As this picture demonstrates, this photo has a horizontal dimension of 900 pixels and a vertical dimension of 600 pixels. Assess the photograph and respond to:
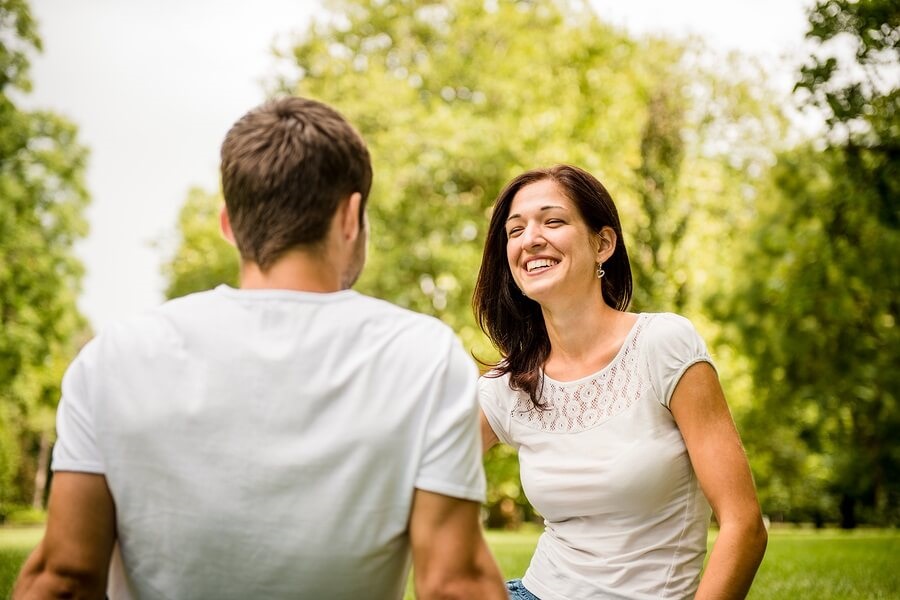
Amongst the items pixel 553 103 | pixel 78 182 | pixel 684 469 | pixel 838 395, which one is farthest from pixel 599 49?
pixel 684 469

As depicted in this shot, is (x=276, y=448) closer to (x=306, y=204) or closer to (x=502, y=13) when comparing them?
(x=306, y=204)

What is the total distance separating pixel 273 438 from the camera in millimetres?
1654

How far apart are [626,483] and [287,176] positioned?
152 centimetres

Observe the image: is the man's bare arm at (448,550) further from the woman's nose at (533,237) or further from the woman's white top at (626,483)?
the woman's nose at (533,237)

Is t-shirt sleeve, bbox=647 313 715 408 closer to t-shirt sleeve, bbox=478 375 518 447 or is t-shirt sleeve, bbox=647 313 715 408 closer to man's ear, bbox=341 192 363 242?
t-shirt sleeve, bbox=478 375 518 447

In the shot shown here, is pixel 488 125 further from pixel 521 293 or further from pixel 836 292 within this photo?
pixel 521 293

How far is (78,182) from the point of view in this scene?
22797 millimetres

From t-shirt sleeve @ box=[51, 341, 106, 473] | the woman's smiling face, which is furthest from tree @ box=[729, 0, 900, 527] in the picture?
t-shirt sleeve @ box=[51, 341, 106, 473]

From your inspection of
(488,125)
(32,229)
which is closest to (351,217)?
(488,125)

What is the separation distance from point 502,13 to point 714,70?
7680mm

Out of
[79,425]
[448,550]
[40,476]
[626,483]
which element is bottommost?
[40,476]

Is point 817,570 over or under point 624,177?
under

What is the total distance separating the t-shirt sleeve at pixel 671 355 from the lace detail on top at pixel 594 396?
76mm

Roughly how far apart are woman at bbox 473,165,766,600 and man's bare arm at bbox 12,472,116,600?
4.97 feet
